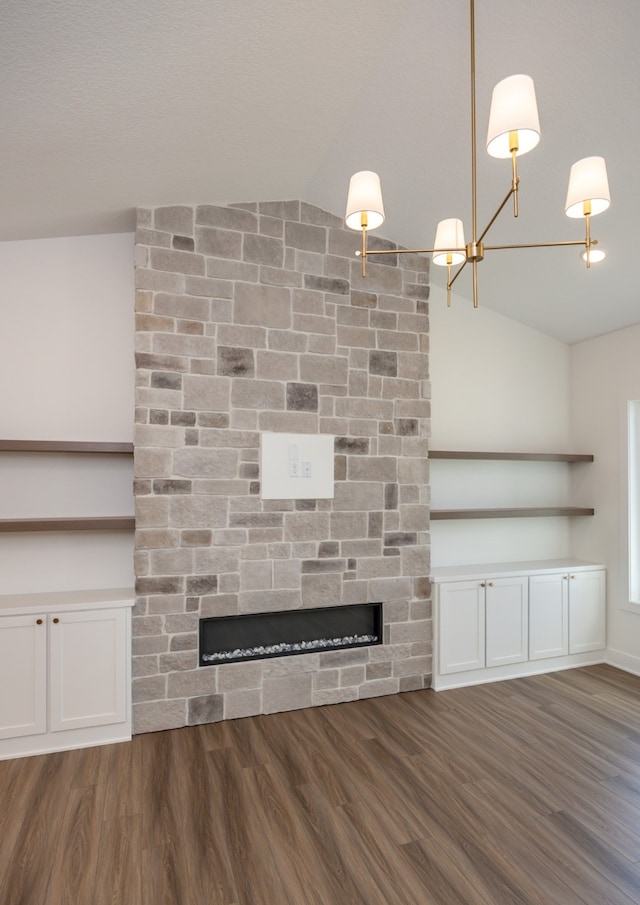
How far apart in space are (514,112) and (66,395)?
280cm

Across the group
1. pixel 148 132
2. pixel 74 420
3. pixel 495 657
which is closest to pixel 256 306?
pixel 148 132

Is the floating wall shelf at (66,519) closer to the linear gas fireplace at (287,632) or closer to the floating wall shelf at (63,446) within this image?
the floating wall shelf at (63,446)

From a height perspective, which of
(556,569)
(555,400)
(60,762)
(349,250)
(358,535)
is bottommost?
(60,762)

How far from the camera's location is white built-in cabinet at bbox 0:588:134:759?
271cm

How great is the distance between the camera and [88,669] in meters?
2.83

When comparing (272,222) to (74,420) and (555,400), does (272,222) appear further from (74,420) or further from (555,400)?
(555,400)

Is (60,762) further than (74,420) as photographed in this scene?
No

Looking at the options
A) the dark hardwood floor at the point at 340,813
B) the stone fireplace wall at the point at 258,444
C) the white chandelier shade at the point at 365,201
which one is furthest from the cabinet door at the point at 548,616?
the white chandelier shade at the point at 365,201

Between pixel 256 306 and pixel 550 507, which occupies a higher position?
pixel 256 306

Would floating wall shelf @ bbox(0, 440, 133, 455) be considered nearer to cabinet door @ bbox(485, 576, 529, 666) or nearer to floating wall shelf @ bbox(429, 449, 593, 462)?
floating wall shelf @ bbox(429, 449, 593, 462)

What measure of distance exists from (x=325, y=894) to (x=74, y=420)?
8.90 ft

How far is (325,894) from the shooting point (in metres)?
1.82

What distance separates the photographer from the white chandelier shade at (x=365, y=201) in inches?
72.6

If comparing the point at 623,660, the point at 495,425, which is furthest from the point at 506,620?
the point at 495,425
